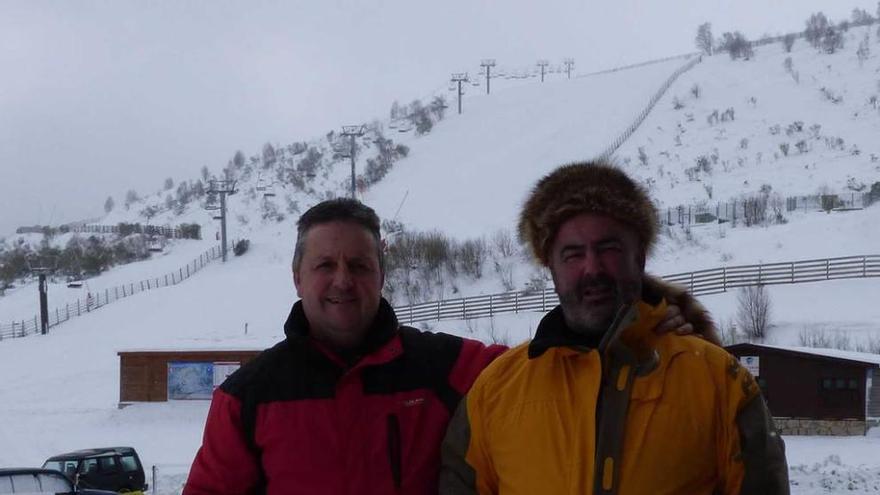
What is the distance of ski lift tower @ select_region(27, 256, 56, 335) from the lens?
1209 inches

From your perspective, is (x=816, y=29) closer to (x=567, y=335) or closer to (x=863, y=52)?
(x=863, y=52)

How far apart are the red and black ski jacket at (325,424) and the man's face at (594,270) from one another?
1.97 feet

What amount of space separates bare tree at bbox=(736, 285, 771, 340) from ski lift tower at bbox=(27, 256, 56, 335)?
21704 millimetres

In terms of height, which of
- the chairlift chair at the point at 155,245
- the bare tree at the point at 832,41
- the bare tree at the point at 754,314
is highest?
the bare tree at the point at 832,41

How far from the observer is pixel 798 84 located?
178 ft

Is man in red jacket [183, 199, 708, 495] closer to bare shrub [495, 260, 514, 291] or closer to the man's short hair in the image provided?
the man's short hair

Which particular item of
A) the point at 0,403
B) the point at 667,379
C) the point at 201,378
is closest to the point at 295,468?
the point at 667,379

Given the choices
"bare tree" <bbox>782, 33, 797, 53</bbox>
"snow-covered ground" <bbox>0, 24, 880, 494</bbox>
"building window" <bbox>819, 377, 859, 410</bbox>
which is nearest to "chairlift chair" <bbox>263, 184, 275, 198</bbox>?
"snow-covered ground" <bbox>0, 24, 880, 494</bbox>

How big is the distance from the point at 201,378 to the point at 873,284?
17.5m

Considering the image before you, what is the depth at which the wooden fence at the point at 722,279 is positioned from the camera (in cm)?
2573

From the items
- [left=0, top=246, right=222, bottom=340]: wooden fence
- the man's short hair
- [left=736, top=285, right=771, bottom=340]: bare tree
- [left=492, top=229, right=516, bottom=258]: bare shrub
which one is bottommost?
[left=0, top=246, right=222, bottom=340]: wooden fence

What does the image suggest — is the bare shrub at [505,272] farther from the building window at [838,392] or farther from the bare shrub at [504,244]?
the building window at [838,392]

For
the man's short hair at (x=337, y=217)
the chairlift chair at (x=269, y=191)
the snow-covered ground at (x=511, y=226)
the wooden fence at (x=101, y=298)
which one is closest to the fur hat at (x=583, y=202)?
the snow-covered ground at (x=511, y=226)

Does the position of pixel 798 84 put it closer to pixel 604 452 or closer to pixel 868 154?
pixel 868 154
